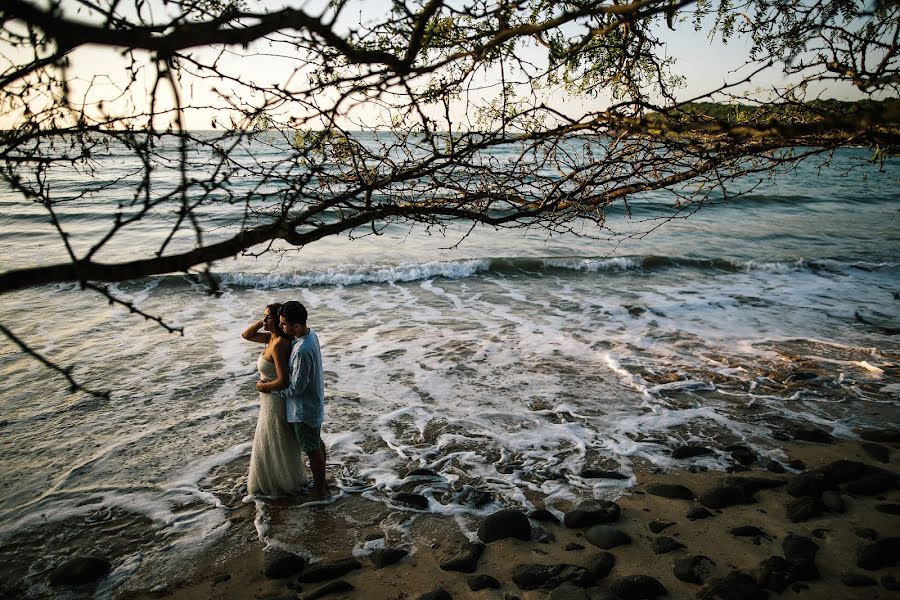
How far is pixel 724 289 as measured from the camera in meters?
14.0

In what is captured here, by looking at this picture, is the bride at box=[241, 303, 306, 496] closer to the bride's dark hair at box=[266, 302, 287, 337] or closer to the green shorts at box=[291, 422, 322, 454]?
the bride's dark hair at box=[266, 302, 287, 337]

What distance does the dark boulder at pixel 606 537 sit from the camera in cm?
473

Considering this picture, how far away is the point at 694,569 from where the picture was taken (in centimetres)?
437

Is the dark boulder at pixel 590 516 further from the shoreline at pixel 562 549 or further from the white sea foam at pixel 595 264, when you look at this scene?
the white sea foam at pixel 595 264

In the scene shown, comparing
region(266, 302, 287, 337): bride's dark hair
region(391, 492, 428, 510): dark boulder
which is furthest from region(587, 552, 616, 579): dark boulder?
region(266, 302, 287, 337): bride's dark hair

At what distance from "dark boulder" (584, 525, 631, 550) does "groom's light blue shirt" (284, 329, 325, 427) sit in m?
2.65

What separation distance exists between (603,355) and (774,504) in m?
4.30

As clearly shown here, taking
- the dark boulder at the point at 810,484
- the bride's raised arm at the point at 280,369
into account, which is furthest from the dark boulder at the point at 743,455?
the bride's raised arm at the point at 280,369

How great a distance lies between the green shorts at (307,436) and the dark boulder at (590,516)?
8.07 ft

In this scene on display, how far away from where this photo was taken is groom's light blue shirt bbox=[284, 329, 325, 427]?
531 centimetres

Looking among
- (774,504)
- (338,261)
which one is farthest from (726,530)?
(338,261)

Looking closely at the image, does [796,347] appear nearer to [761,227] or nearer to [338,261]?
[338,261]

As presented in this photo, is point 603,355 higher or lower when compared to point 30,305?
lower

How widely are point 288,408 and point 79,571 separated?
2040mm
